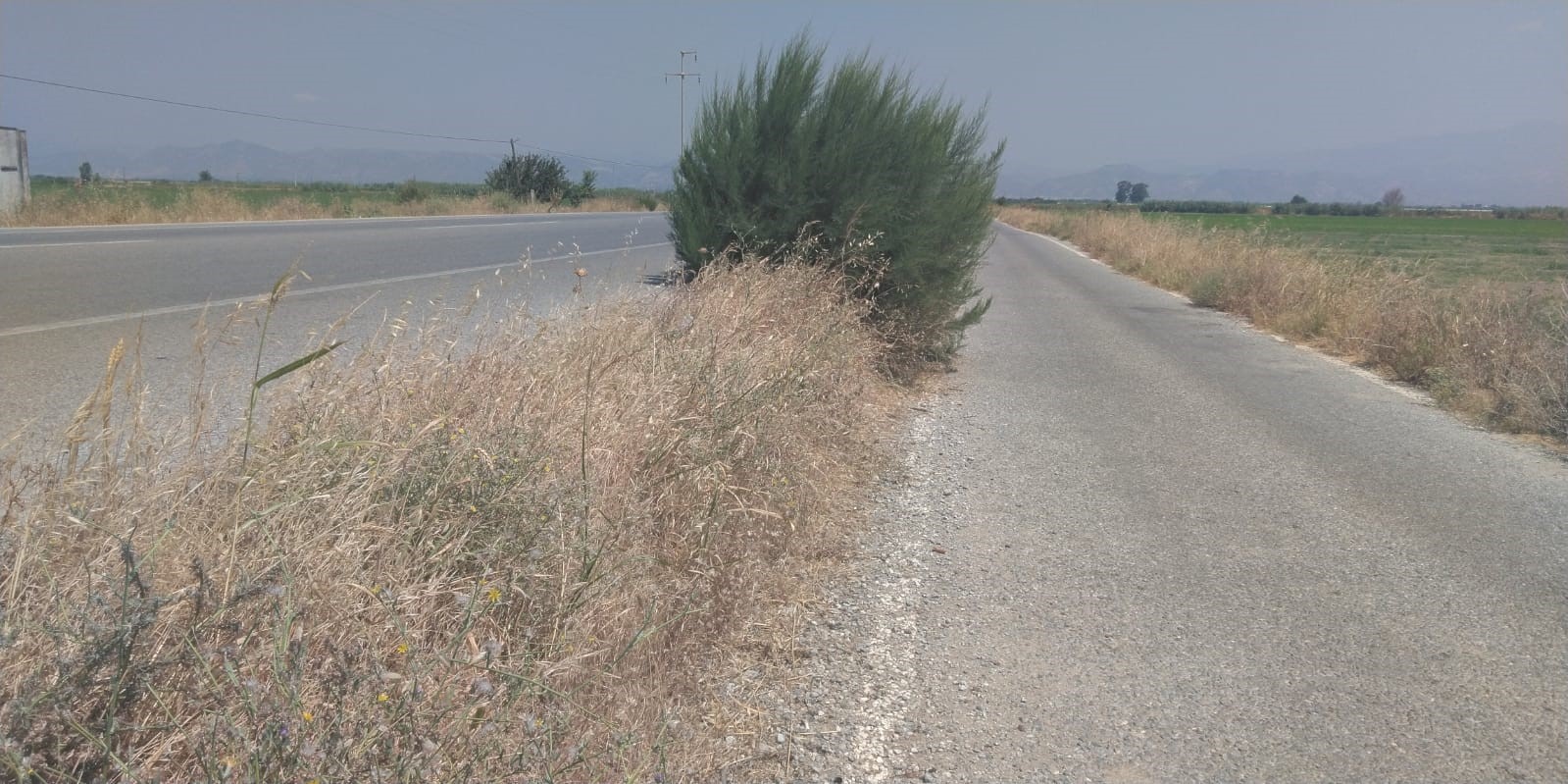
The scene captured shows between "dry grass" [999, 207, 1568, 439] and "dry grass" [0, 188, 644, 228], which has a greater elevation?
"dry grass" [0, 188, 644, 228]

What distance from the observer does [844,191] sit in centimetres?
912

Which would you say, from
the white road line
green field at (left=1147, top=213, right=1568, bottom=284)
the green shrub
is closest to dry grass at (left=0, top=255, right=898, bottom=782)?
the white road line

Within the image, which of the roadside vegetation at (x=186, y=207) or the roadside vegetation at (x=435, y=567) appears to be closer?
the roadside vegetation at (x=435, y=567)

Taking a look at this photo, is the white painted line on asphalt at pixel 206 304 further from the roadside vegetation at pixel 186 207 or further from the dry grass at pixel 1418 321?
the roadside vegetation at pixel 186 207

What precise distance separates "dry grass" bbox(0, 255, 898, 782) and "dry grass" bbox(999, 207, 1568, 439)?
21.1 ft

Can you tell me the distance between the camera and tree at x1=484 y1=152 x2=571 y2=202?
166 feet

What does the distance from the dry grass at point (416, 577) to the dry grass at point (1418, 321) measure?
6422 mm

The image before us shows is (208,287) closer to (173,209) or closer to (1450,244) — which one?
(173,209)

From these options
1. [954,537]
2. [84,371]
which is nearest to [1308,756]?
[954,537]

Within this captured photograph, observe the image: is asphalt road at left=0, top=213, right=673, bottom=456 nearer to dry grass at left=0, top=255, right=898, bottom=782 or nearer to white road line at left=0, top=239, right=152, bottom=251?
white road line at left=0, top=239, right=152, bottom=251

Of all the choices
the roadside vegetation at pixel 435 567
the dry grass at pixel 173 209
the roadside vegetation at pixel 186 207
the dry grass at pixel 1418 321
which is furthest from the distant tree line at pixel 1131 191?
the roadside vegetation at pixel 435 567

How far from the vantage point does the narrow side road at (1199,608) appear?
335cm

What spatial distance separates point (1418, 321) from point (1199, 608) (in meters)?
8.38

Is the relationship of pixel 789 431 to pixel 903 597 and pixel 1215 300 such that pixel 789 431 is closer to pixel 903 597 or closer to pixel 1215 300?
pixel 903 597
